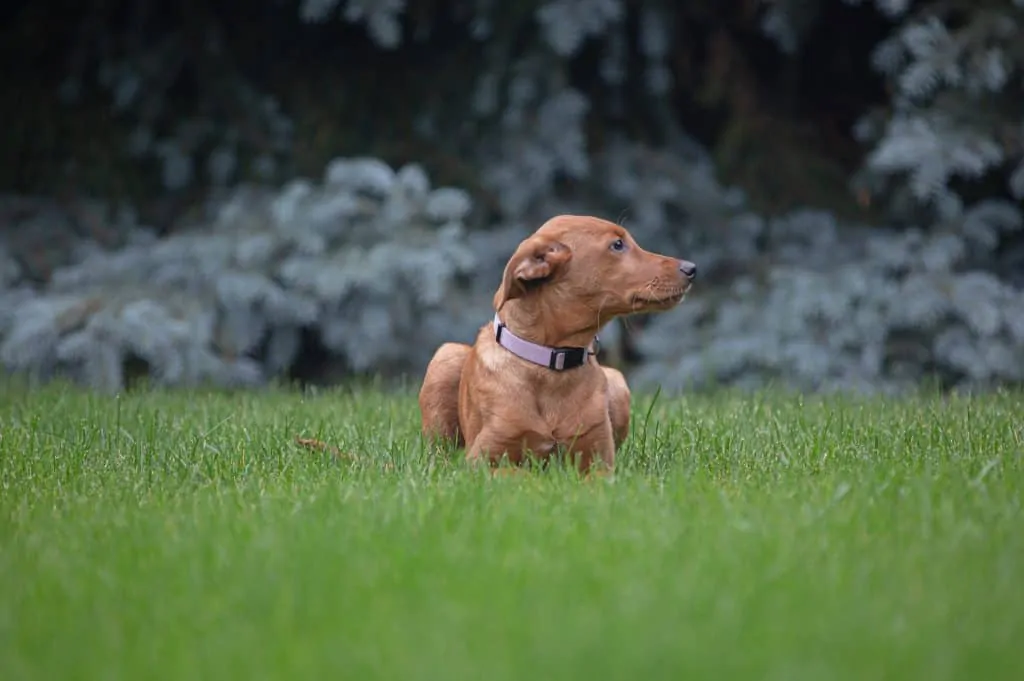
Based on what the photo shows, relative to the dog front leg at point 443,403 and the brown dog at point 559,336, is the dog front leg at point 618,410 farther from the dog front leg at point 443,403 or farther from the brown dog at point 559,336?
the dog front leg at point 443,403

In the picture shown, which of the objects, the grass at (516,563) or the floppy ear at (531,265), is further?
the floppy ear at (531,265)

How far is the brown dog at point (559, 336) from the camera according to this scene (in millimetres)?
5117

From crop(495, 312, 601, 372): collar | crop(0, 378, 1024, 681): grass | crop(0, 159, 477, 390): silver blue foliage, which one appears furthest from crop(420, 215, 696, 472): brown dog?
crop(0, 159, 477, 390): silver blue foliage

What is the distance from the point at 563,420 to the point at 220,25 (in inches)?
212

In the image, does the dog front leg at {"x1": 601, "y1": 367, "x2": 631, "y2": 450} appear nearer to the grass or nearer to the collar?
the grass

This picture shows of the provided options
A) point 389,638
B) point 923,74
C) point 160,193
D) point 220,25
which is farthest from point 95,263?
point 389,638

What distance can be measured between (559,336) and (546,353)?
0.11m

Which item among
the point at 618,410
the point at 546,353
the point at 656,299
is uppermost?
the point at 656,299

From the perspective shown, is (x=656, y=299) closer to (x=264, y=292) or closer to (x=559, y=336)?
(x=559, y=336)

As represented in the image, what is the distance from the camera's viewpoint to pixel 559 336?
5.20m

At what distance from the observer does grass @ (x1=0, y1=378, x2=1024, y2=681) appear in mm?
2949

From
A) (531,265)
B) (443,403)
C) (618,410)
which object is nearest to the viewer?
(531,265)

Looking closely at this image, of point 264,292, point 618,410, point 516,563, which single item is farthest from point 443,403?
point 264,292

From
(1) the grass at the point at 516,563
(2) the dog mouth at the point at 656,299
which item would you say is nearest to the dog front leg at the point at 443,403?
(1) the grass at the point at 516,563
